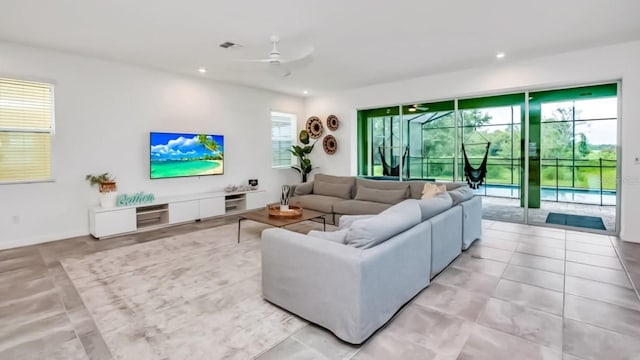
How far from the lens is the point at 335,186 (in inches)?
231

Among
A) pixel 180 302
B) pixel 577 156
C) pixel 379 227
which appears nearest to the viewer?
pixel 379 227

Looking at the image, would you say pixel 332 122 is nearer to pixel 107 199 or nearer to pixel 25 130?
pixel 107 199

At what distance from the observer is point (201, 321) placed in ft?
7.67

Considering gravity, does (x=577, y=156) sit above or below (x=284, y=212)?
above

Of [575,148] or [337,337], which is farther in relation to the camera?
[575,148]

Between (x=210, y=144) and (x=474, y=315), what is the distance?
527 cm

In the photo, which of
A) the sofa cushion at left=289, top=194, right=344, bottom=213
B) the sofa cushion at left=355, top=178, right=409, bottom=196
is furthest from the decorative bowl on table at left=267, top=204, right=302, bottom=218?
the sofa cushion at left=355, top=178, right=409, bottom=196

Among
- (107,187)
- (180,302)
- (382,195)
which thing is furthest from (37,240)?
(382,195)

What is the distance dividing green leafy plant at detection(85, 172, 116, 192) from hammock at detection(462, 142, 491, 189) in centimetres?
594

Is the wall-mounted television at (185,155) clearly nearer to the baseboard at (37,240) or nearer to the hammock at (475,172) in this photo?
the baseboard at (37,240)

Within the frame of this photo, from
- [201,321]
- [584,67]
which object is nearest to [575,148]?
[584,67]

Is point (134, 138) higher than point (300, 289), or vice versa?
point (134, 138)

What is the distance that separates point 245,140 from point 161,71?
6.71ft

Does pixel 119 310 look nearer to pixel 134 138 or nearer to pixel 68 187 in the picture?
pixel 68 187
